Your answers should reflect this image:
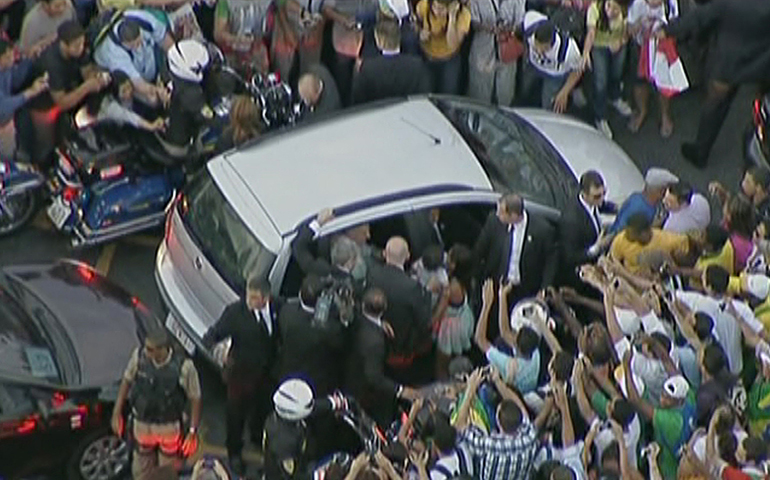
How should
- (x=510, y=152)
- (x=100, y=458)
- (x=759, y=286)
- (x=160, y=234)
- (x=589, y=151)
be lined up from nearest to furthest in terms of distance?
(x=759, y=286) → (x=100, y=458) → (x=510, y=152) → (x=589, y=151) → (x=160, y=234)

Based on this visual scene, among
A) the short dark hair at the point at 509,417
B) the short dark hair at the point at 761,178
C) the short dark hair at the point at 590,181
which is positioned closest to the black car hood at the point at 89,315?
the short dark hair at the point at 509,417

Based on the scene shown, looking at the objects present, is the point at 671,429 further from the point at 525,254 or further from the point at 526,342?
the point at 525,254

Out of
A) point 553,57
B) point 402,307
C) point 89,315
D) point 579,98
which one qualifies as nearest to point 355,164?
point 402,307

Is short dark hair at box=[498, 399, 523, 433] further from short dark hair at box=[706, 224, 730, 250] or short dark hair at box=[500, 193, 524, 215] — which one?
short dark hair at box=[706, 224, 730, 250]

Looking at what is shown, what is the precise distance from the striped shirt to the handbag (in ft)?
16.2

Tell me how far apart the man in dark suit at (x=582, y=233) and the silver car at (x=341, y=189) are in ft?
0.69

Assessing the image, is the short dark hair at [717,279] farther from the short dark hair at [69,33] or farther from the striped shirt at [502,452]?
the short dark hair at [69,33]

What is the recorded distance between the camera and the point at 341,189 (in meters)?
13.7

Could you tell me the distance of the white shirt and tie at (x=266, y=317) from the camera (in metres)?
12.8

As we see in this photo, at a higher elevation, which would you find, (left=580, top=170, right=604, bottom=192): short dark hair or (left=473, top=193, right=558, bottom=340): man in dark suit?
(left=580, top=170, right=604, bottom=192): short dark hair

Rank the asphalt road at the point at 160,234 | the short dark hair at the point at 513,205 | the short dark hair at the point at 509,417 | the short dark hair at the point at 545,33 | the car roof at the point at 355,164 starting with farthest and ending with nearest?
the short dark hair at the point at 545,33
the asphalt road at the point at 160,234
the car roof at the point at 355,164
the short dark hair at the point at 513,205
the short dark hair at the point at 509,417

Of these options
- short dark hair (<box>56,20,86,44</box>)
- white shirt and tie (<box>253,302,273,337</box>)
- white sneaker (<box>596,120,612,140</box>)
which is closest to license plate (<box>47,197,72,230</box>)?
short dark hair (<box>56,20,86,44</box>)

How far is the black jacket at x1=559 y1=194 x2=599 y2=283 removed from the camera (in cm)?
1385

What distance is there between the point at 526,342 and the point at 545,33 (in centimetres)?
400
